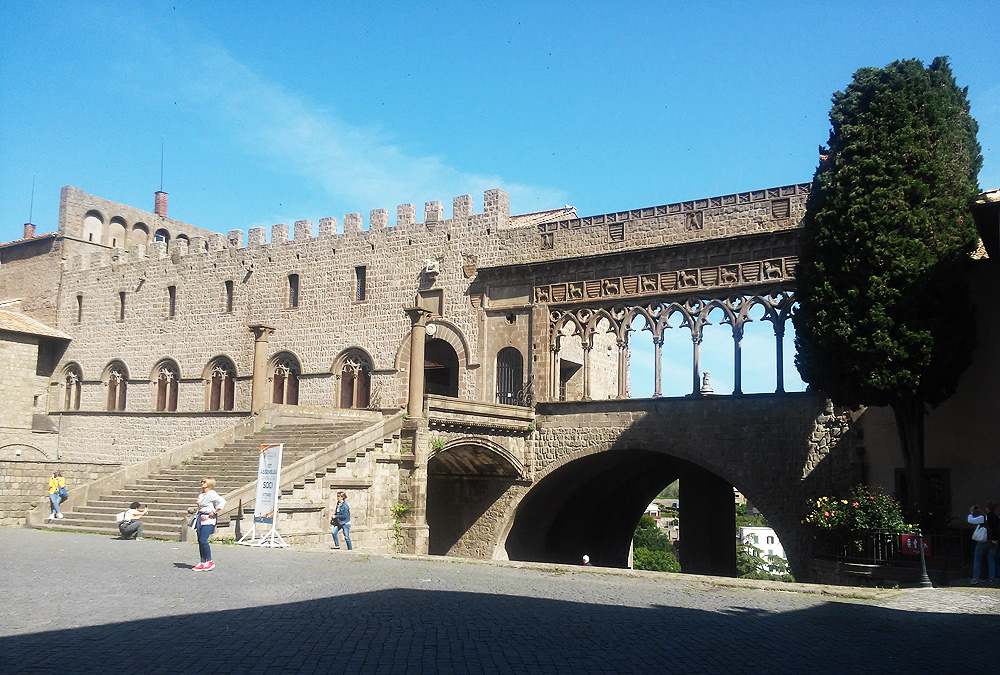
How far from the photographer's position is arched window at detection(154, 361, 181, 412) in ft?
116

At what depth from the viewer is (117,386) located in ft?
122

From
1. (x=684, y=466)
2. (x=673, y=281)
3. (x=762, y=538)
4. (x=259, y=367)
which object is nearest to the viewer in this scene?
(x=673, y=281)

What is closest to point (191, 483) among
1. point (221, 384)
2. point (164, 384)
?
point (221, 384)

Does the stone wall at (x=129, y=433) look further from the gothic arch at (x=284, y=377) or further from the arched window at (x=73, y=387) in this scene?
the gothic arch at (x=284, y=377)

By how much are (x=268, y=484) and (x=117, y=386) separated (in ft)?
74.4

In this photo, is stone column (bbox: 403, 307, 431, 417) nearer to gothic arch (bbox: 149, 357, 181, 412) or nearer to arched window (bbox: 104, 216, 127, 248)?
gothic arch (bbox: 149, 357, 181, 412)

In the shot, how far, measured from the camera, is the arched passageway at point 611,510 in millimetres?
27406

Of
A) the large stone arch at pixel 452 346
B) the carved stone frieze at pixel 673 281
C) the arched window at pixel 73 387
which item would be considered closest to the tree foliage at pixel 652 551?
the large stone arch at pixel 452 346

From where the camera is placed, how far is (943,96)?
1905cm

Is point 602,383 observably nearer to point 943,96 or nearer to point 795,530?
point 795,530

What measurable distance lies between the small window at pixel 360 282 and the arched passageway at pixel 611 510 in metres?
9.21

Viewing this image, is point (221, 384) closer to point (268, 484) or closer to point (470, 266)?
point (470, 266)

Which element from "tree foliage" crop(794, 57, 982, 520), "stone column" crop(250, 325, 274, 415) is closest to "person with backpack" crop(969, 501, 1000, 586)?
"tree foliage" crop(794, 57, 982, 520)

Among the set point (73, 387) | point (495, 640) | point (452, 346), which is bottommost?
point (495, 640)
